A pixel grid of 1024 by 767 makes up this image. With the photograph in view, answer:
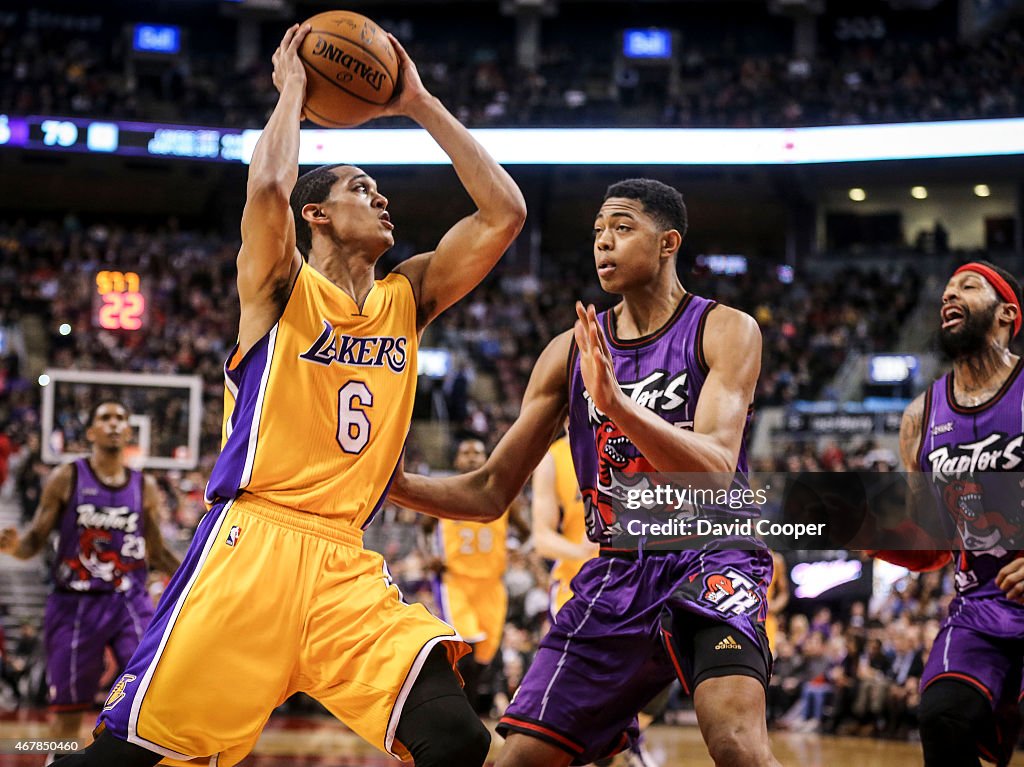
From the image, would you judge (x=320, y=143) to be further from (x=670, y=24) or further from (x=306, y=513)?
(x=306, y=513)

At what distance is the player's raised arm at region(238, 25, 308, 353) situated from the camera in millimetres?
3531

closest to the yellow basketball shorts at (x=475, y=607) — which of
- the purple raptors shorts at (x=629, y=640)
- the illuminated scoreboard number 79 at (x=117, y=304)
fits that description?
the purple raptors shorts at (x=629, y=640)

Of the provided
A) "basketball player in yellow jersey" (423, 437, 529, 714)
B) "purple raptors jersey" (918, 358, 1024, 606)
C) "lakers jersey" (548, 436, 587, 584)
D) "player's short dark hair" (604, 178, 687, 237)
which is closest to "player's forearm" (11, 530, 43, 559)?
"basketball player in yellow jersey" (423, 437, 529, 714)

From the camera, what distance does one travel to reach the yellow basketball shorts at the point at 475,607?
8.73m

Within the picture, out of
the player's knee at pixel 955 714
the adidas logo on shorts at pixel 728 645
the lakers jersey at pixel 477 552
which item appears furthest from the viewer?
the lakers jersey at pixel 477 552

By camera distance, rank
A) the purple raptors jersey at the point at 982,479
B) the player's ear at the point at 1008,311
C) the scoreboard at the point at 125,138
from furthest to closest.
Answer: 1. the scoreboard at the point at 125,138
2. the player's ear at the point at 1008,311
3. the purple raptors jersey at the point at 982,479

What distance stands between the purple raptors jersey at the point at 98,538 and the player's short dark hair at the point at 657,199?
4507 mm

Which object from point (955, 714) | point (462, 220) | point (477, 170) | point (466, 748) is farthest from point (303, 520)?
point (955, 714)

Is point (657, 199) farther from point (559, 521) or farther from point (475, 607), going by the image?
point (475, 607)

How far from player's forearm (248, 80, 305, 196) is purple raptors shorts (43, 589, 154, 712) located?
4.41 m

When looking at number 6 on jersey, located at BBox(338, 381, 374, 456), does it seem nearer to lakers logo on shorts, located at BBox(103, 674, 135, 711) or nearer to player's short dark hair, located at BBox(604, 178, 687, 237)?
lakers logo on shorts, located at BBox(103, 674, 135, 711)

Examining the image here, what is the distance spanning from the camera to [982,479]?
4.66 meters

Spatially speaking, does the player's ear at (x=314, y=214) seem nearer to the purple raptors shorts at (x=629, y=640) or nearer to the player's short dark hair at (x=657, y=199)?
the player's short dark hair at (x=657, y=199)

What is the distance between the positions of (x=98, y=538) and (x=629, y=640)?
15.2 ft
